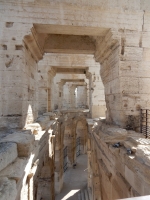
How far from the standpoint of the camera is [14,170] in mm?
2256

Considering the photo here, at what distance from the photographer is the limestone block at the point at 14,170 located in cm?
211

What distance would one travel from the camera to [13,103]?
4.26 m

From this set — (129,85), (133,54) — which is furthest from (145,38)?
(129,85)

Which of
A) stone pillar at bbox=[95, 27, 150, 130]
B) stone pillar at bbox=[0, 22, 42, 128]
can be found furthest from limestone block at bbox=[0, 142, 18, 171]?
stone pillar at bbox=[95, 27, 150, 130]

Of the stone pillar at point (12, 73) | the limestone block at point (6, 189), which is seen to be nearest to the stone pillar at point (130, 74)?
the stone pillar at point (12, 73)

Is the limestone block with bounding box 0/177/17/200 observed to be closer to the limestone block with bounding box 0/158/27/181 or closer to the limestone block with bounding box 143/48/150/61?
the limestone block with bounding box 0/158/27/181

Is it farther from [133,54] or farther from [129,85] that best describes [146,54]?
[129,85]

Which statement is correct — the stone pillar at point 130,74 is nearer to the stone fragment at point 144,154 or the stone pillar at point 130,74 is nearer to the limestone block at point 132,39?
the limestone block at point 132,39

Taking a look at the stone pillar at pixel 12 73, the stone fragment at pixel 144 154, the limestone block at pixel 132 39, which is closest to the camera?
the stone fragment at pixel 144 154

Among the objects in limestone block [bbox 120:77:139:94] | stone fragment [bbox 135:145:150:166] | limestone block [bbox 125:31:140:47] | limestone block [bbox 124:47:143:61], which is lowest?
stone fragment [bbox 135:145:150:166]

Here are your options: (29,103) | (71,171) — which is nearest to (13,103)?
(29,103)

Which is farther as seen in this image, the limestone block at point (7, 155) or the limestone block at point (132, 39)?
the limestone block at point (132, 39)

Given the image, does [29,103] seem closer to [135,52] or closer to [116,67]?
[116,67]

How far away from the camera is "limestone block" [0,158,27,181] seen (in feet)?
6.93
